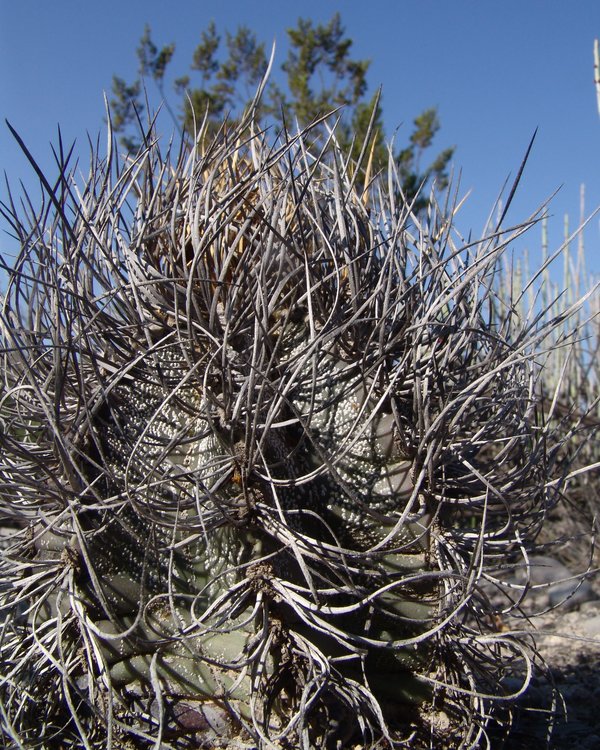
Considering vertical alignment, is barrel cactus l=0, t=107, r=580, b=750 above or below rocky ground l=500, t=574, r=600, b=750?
above

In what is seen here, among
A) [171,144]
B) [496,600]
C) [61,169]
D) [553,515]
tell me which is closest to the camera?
[61,169]

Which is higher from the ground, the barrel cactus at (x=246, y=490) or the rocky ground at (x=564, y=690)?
the barrel cactus at (x=246, y=490)

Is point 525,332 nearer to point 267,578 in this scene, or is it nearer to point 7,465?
point 267,578

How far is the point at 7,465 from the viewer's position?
1306mm

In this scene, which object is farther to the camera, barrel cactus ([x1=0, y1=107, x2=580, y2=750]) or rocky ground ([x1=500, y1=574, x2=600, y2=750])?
rocky ground ([x1=500, y1=574, x2=600, y2=750])

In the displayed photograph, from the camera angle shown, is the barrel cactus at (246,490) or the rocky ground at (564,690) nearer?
the barrel cactus at (246,490)

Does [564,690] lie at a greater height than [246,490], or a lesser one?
lesser

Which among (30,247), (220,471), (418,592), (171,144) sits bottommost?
(418,592)

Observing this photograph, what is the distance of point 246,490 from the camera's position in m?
1.17

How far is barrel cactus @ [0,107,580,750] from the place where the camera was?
1168 mm

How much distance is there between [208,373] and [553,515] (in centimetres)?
389

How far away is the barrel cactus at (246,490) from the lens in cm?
117

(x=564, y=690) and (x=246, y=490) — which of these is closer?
(x=246, y=490)


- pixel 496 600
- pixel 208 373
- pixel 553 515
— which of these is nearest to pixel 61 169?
pixel 208 373
